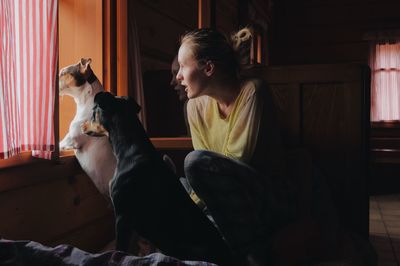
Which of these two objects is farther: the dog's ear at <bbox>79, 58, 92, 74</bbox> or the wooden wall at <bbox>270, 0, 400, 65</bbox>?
the wooden wall at <bbox>270, 0, 400, 65</bbox>

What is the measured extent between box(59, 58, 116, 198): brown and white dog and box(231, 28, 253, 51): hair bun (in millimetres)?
512

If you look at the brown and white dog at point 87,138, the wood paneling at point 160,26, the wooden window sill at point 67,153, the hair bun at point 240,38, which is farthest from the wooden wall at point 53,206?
the wood paneling at point 160,26

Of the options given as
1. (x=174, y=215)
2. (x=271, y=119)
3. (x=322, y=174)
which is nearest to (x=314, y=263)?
(x=322, y=174)

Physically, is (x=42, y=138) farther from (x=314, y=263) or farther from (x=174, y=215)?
(x=314, y=263)

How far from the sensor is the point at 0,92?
4.25 feet

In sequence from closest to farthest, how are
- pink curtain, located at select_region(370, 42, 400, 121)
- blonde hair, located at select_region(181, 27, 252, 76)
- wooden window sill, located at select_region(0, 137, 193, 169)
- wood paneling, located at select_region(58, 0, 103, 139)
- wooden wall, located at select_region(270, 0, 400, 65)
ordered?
1. blonde hair, located at select_region(181, 27, 252, 76)
2. wooden window sill, located at select_region(0, 137, 193, 169)
3. wood paneling, located at select_region(58, 0, 103, 139)
4. pink curtain, located at select_region(370, 42, 400, 121)
5. wooden wall, located at select_region(270, 0, 400, 65)

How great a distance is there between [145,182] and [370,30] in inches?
231

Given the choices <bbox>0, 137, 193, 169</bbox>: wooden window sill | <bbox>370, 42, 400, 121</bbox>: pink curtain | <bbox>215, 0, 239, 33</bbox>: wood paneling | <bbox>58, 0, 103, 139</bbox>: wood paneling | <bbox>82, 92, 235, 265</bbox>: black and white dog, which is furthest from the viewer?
<bbox>370, 42, 400, 121</bbox>: pink curtain

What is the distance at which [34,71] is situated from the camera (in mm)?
1515

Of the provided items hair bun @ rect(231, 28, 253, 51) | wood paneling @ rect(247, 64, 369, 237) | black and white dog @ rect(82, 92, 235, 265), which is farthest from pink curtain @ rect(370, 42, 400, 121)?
black and white dog @ rect(82, 92, 235, 265)

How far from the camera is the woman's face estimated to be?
125 centimetres

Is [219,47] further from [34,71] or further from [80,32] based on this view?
[80,32]

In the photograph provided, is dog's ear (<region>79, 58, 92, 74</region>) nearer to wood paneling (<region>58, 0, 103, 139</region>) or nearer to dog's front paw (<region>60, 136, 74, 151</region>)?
dog's front paw (<region>60, 136, 74, 151</region>)

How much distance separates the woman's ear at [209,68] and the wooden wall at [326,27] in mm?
5395
